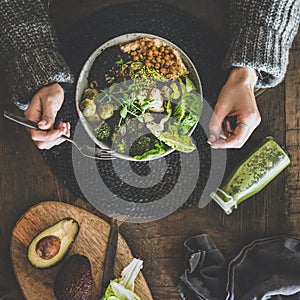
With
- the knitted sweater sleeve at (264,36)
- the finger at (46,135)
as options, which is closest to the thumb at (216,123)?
the knitted sweater sleeve at (264,36)

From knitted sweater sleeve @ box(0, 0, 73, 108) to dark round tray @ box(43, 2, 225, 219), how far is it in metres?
0.10

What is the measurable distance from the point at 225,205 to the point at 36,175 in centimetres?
46

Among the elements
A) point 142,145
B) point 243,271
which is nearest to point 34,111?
point 142,145

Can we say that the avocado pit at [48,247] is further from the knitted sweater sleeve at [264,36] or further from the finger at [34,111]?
the knitted sweater sleeve at [264,36]

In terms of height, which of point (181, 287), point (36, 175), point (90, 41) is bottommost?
point (181, 287)

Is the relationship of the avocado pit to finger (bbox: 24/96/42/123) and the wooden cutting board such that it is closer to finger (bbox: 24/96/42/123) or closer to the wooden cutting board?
the wooden cutting board

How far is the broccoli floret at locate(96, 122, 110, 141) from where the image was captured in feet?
4.02

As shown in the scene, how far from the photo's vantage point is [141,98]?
1206 mm

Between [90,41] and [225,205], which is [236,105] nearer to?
[225,205]

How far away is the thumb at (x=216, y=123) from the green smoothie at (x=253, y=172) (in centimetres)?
16

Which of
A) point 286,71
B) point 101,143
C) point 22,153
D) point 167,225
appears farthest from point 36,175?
point 286,71

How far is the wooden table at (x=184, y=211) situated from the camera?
1339 mm

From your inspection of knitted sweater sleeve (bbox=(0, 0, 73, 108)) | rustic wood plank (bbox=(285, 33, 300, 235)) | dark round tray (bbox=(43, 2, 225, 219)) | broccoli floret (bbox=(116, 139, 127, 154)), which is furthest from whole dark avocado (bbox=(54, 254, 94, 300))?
rustic wood plank (bbox=(285, 33, 300, 235))

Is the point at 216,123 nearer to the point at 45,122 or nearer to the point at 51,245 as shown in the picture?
the point at 45,122
